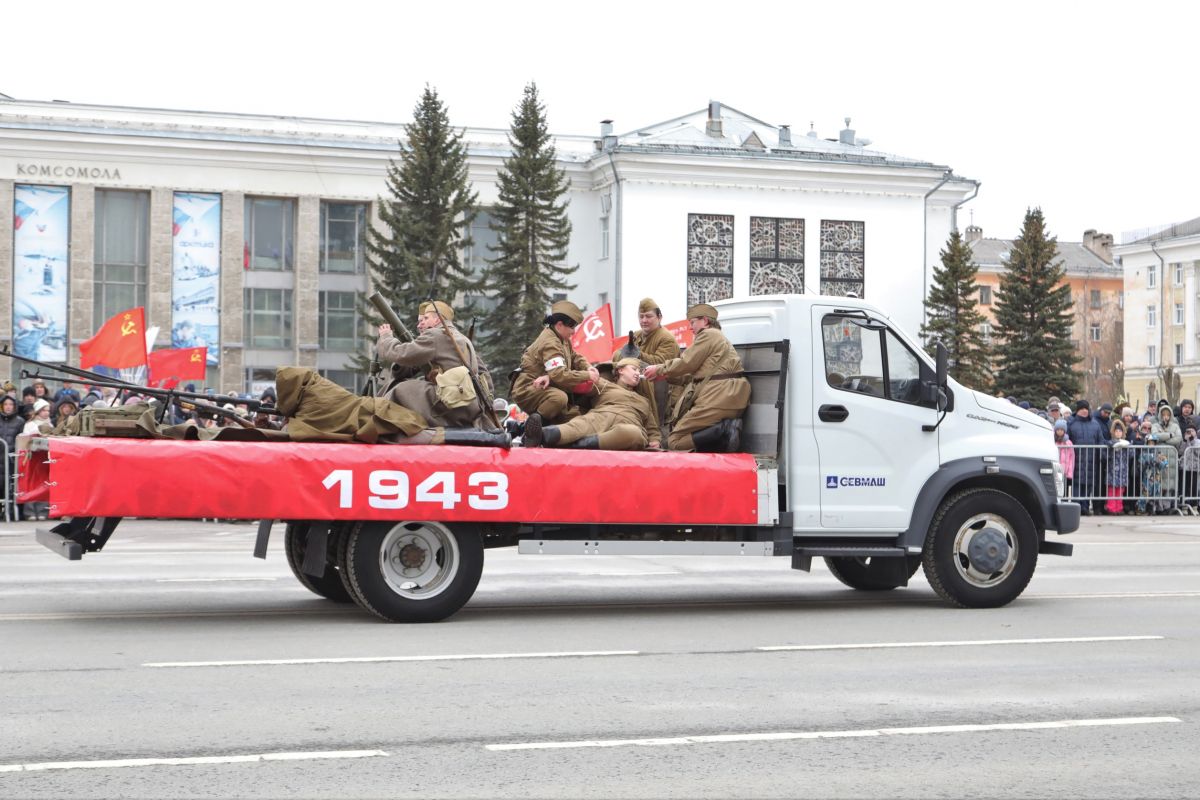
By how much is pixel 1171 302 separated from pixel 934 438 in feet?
356

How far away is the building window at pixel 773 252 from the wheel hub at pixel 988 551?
202 feet

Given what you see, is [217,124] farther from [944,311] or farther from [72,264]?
[944,311]

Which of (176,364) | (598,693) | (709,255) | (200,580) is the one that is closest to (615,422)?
(598,693)

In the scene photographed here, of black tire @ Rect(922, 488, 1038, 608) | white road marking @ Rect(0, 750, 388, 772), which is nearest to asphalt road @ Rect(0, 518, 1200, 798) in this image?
white road marking @ Rect(0, 750, 388, 772)

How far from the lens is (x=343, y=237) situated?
71000 millimetres

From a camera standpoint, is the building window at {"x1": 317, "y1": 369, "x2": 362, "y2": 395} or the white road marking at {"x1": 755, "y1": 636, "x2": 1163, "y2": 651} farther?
the building window at {"x1": 317, "y1": 369, "x2": 362, "y2": 395}

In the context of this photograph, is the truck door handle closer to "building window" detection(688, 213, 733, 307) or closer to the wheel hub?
the wheel hub

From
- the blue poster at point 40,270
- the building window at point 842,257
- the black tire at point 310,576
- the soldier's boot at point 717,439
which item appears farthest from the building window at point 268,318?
the soldier's boot at point 717,439

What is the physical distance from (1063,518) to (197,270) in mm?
59546

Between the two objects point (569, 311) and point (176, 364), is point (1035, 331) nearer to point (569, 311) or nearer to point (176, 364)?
point (176, 364)

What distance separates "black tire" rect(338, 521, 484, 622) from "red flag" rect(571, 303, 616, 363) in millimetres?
15609

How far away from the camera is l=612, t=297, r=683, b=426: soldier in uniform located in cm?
1309

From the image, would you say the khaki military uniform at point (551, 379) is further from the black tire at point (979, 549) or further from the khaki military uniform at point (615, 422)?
the black tire at point (979, 549)

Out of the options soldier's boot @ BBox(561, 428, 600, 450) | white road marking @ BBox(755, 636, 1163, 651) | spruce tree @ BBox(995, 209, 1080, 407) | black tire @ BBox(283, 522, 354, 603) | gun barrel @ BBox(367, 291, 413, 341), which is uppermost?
spruce tree @ BBox(995, 209, 1080, 407)
